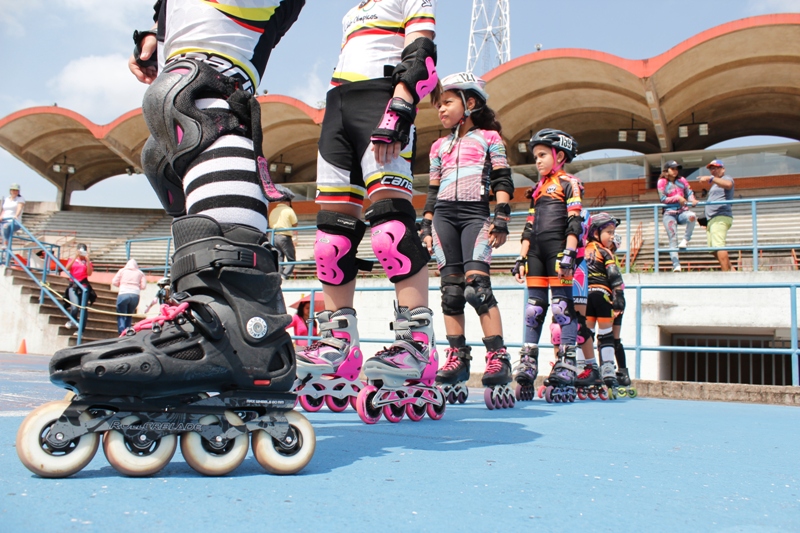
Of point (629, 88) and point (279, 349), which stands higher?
point (629, 88)

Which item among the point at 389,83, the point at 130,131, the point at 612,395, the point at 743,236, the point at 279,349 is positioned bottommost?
the point at 612,395

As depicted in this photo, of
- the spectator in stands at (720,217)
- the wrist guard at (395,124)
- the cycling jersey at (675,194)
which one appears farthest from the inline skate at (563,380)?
the cycling jersey at (675,194)

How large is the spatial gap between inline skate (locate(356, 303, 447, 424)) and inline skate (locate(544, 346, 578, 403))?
2197 millimetres

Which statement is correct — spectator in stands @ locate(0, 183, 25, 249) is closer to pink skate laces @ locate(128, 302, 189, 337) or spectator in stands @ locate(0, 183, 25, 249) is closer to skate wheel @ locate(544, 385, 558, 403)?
skate wheel @ locate(544, 385, 558, 403)

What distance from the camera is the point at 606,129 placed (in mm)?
27766

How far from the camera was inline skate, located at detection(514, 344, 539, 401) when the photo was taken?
470 cm

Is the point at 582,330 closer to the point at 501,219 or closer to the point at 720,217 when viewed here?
the point at 501,219

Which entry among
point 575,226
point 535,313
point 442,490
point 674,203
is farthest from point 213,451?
point 674,203

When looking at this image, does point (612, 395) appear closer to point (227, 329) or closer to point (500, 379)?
point (500, 379)

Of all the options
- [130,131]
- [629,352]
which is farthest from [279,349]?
[130,131]

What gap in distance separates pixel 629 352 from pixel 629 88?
15384 millimetres

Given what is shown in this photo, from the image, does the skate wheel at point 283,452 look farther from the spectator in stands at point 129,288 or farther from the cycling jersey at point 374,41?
the spectator in stands at point 129,288

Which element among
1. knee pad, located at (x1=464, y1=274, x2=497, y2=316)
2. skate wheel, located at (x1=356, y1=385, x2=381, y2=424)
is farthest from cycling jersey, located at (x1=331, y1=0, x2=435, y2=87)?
knee pad, located at (x1=464, y1=274, x2=497, y2=316)

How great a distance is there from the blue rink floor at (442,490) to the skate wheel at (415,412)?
0.43 metres
